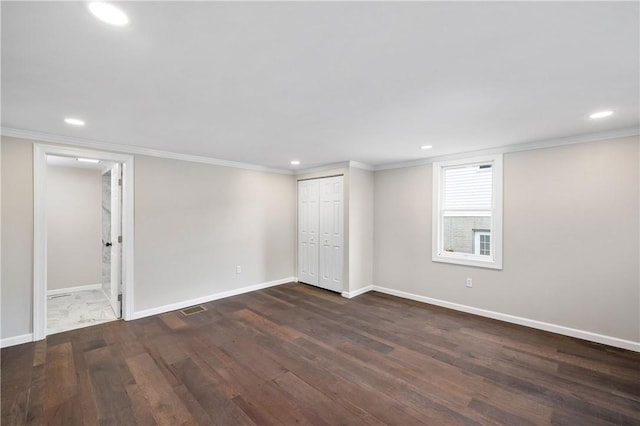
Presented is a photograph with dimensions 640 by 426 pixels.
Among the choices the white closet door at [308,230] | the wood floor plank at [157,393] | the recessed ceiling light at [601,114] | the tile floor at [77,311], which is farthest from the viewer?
the white closet door at [308,230]

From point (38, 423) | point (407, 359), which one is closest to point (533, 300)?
point (407, 359)

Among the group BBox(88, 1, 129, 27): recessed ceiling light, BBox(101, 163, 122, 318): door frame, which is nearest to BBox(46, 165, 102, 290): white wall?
BBox(101, 163, 122, 318): door frame

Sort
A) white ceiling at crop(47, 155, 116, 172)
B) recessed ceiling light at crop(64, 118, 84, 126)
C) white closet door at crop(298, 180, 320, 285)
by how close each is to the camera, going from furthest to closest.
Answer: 1. white closet door at crop(298, 180, 320, 285)
2. white ceiling at crop(47, 155, 116, 172)
3. recessed ceiling light at crop(64, 118, 84, 126)

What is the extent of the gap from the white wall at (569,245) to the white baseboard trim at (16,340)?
540 cm

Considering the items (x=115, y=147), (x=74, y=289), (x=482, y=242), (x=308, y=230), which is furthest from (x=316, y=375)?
(x=74, y=289)

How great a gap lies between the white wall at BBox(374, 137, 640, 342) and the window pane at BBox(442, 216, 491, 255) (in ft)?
1.04

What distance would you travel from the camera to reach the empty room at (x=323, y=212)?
4.89ft

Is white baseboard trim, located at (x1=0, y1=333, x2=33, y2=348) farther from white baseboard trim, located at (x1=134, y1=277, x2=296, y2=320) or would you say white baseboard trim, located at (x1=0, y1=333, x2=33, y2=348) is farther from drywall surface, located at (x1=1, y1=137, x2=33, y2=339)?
white baseboard trim, located at (x1=134, y1=277, x2=296, y2=320)

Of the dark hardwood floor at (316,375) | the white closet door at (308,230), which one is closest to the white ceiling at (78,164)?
the dark hardwood floor at (316,375)

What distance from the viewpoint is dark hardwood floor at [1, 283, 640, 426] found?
2.01 metres

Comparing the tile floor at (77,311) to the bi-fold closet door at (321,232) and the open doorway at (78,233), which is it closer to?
the open doorway at (78,233)

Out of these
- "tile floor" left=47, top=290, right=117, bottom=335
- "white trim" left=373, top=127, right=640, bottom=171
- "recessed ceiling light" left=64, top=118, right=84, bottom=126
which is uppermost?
"recessed ceiling light" left=64, top=118, right=84, bottom=126

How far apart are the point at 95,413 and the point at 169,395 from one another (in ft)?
1.58

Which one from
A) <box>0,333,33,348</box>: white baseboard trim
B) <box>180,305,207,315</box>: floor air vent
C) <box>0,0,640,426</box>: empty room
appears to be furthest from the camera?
<box>180,305,207,315</box>: floor air vent
